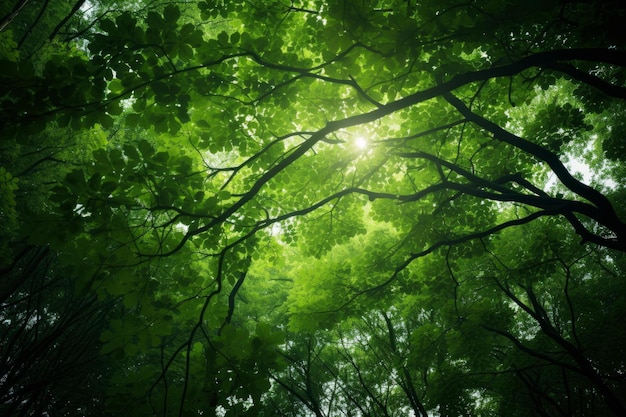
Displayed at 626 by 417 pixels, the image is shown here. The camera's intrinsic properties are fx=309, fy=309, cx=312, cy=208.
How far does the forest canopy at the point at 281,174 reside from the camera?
6.36ft

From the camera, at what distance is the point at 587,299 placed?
552 centimetres

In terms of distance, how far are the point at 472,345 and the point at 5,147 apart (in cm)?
791

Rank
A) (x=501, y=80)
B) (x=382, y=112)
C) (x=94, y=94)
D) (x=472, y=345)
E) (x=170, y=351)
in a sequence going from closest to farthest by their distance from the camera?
(x=94, y=94), (x=382, y=112), (x=501, y=80), (x=472, y=345), (x=170, y=351)

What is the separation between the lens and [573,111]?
13.2 feet

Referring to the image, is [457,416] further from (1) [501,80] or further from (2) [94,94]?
(2) [94,94]

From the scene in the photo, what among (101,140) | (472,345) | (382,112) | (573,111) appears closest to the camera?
(382,112)

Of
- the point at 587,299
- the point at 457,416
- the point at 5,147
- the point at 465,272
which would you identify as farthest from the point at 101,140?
the point at 587,299

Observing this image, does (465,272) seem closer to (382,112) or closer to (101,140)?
(382,112)

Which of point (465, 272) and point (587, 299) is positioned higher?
point (465, 272)

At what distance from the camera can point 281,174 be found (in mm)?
4242

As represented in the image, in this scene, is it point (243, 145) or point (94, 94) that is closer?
point (94, 94)

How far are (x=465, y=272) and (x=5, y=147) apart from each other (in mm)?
9674

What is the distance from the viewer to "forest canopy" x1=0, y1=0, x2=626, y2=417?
6.36 ft

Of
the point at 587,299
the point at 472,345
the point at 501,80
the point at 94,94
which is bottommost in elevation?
the point at 472,345
